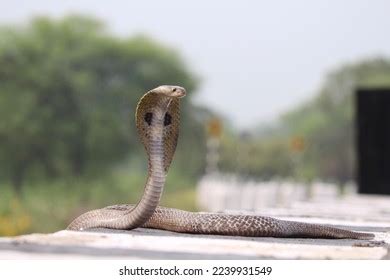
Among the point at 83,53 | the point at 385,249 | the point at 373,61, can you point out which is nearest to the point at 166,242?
the point at 385,249

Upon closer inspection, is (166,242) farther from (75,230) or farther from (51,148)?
(51,148)

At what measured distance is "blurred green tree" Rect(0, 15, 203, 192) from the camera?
4862 cm

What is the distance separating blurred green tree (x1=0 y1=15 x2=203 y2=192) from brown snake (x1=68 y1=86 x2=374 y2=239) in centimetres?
4295

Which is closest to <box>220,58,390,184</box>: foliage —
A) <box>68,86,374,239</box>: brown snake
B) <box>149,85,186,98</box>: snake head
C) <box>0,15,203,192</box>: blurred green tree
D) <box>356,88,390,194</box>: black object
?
<box>0,15,203,192</box>: blurred green tree

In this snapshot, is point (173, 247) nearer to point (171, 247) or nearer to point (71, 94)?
point (171, 247)

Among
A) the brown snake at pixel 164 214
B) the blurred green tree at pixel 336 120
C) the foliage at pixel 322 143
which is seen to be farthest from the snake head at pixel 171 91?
the blurred green tree at pixel 336 120

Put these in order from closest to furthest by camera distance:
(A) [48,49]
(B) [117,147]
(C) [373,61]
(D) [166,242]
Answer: (D) [166,242] → (B) [117,147] → (A) [48,49] → (C) [373,61]

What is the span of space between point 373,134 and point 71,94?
37.7 meters

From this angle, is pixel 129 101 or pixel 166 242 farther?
pixel 129 101

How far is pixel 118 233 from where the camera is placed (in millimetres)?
4340

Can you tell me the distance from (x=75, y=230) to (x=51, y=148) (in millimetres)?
45273

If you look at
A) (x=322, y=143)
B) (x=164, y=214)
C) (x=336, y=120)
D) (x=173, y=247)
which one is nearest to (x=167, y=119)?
(x=164, y=214)

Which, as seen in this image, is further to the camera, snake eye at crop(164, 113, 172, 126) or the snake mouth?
snake eye at crop(164, 113, 172, 126)

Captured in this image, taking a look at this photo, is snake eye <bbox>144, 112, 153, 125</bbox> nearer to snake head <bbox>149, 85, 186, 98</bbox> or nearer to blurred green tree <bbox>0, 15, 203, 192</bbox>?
snake head <bbox>149, 85, 186, 98</bbox>
